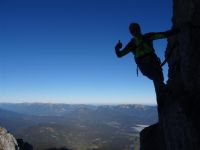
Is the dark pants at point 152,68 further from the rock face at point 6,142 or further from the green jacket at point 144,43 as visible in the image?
the rock face at point 6,142

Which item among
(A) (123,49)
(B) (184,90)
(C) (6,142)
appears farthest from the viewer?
(C) (6,142)

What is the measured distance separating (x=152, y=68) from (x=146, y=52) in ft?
3.88

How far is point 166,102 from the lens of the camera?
56.4ft

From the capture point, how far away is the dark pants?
16.8 m

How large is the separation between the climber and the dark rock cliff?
0.99m

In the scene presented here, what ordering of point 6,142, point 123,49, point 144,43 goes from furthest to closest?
point 6,142 < point 123,49 < point 144,43

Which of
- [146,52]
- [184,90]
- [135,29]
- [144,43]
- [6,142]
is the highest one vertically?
[135,29]

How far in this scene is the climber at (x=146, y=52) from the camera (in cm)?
1623

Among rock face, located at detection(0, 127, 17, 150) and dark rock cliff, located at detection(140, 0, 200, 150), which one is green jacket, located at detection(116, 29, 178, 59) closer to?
dark rock cliff, located at detection(140, 0, 200, 150)

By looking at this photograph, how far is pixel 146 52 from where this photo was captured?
16.5 meters

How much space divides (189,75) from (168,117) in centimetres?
297

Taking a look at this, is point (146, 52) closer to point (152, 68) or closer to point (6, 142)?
point (152, 68)

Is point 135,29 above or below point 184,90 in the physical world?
above

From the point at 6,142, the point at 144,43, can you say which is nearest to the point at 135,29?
the point at 144,43
